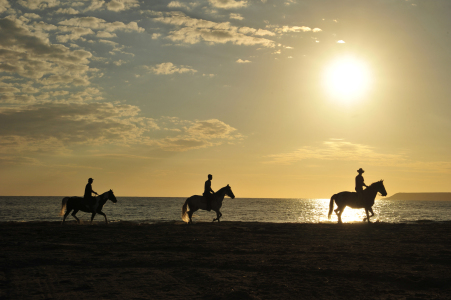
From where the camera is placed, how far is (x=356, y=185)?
19531mm

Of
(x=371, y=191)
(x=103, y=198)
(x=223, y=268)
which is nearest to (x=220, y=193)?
(x=103, y=198)

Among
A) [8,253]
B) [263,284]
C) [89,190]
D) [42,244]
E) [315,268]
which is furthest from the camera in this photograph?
[89,190]

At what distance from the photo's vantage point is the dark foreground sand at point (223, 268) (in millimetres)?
6035

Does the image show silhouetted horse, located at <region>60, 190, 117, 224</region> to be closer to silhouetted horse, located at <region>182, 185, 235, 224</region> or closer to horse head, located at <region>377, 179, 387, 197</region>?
silhouetted horse, located at <region>182, 185, 235, 224</region>

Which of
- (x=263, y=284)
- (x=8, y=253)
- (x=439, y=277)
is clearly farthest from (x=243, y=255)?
(x=8, y=253)

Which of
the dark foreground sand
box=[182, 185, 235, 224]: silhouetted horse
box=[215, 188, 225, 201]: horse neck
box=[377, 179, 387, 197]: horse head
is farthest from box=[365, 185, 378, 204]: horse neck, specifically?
box=[215, 188, 225, 201]: horse neck

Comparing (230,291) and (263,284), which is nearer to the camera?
(230,291)

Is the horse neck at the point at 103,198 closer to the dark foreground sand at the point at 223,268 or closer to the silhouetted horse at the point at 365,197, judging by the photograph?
the dark foreground sand at the point at 223,268

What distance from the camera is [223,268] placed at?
8047 mm

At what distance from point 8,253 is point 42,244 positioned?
1.80 meters

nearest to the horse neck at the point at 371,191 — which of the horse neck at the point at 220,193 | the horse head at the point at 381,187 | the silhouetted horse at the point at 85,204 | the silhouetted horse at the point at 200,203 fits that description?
the horse head at the point at 381,187

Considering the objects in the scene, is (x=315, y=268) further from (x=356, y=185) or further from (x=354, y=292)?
(x=356, y=185)

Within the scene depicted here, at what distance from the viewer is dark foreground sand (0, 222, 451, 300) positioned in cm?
604

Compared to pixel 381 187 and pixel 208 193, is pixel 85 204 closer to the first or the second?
pixel 208 193
